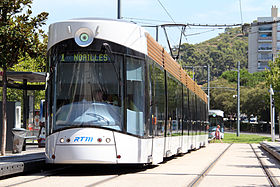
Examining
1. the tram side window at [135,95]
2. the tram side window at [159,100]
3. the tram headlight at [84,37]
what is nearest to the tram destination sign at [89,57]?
the tram headlight at [84,37]

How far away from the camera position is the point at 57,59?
13969mm

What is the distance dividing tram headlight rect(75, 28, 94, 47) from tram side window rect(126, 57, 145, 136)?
3.39ft

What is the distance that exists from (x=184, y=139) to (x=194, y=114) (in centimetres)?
487

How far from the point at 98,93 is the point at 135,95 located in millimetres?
951

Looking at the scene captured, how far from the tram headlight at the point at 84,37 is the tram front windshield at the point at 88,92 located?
0.29 metres

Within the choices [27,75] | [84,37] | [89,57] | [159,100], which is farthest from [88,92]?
[27,75]

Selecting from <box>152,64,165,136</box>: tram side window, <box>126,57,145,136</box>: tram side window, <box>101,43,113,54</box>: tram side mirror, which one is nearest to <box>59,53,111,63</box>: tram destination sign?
<box>101,43,113,54</box>: tram side mirror

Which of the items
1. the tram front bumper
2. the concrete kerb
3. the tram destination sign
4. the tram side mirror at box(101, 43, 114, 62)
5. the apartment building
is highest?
the apartment building

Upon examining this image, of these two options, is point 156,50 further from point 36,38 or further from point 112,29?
point 36,38

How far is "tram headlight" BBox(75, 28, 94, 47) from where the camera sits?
1384cm

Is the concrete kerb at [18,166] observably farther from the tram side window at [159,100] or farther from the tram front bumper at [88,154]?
the tram side window at [159,100]

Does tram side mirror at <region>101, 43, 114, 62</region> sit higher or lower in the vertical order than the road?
higher

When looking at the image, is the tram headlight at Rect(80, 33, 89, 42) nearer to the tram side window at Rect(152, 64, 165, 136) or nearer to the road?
the tram side window at Rect(152, 64, 165, 136)

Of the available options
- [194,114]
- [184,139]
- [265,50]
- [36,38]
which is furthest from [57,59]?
[265,50]
